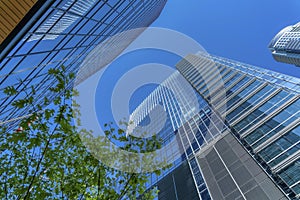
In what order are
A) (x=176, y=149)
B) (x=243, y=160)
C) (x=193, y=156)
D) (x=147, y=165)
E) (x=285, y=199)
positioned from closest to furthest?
(x=147, y=165) → (x=285, y=199) → (x=243, y=160) → (x=193, y=156) → (x=176, y=149)

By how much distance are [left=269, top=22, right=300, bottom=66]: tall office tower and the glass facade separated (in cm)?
11214

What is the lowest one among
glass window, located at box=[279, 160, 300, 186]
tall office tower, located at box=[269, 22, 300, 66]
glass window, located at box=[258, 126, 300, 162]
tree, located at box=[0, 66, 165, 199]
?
tree, located at box=[0, 66, 165, 199]

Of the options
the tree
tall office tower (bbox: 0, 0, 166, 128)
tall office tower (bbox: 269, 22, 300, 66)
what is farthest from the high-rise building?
tall office tower (bbox: 269, 22, 300, 66)

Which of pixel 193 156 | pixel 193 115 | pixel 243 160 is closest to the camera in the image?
pixel 243 160

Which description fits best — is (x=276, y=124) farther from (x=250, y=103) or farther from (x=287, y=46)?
(x=287, y=46)

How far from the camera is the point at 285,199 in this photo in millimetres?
16422

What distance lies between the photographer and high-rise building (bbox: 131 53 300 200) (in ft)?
62.1

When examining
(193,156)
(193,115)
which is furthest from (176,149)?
(193,115)

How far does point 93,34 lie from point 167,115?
35.7 metres

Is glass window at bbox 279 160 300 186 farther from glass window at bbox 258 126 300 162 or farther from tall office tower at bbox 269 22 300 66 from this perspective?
tall office tower at bbox 269 22 300 66

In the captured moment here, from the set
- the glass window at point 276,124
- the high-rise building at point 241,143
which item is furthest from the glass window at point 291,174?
the glass window at point 276,124

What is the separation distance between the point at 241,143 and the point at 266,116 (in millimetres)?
3751

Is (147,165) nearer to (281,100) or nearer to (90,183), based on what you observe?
(90,183)

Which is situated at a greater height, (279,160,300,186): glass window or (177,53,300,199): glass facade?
(177,53,300,199): glass facade
